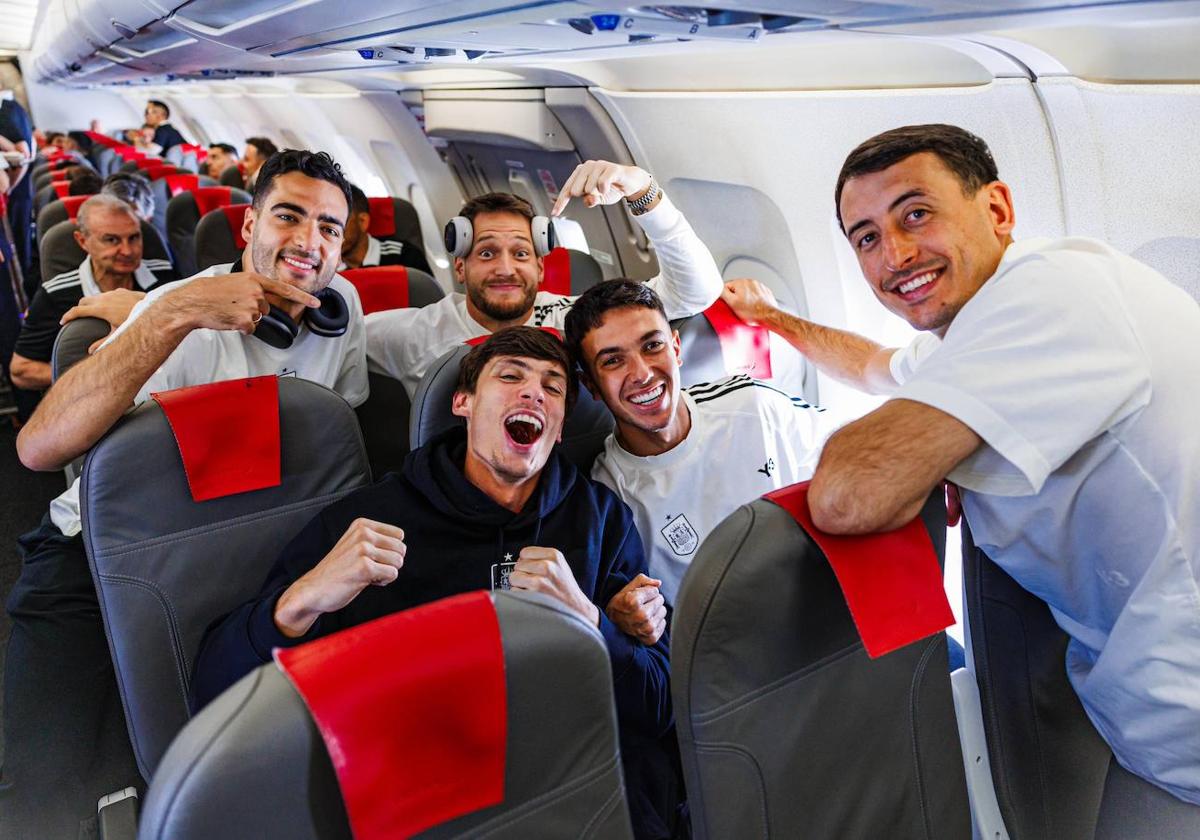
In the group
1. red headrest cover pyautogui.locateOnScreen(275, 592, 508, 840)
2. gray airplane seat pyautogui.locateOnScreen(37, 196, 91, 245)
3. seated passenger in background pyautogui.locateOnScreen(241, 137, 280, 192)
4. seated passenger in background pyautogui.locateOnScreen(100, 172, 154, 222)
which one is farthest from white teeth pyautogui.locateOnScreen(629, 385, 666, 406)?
seated passenger in background pyautogui.locateOnScreen(241, 137, 280, 192)

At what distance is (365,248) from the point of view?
4.34m

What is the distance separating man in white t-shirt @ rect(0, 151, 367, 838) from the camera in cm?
180

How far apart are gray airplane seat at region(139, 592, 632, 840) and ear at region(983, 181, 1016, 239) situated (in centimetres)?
104

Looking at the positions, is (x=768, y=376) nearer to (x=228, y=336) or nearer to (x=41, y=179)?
(x=228, y=336)

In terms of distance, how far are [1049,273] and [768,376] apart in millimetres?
1770

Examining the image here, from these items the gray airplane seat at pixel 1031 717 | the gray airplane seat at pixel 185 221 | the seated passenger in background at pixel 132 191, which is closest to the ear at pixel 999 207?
Answer: the gray airplane seat at pixel 1031 717

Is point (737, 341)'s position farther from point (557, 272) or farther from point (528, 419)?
point (528, 419)

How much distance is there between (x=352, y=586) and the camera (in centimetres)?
141

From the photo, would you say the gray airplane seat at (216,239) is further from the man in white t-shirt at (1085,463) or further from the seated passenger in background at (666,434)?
the man in white t-shirt at (1085,463)

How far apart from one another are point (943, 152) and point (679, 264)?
1206 mm

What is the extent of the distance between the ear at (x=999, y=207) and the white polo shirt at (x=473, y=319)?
121cm

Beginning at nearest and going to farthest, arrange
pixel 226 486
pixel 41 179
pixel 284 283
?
pixel 226 486
pixel 284 283
pixel 41 179

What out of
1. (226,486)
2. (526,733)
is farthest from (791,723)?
(226,486)

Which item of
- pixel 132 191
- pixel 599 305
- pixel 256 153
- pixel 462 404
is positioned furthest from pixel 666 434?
pixel 256 153
